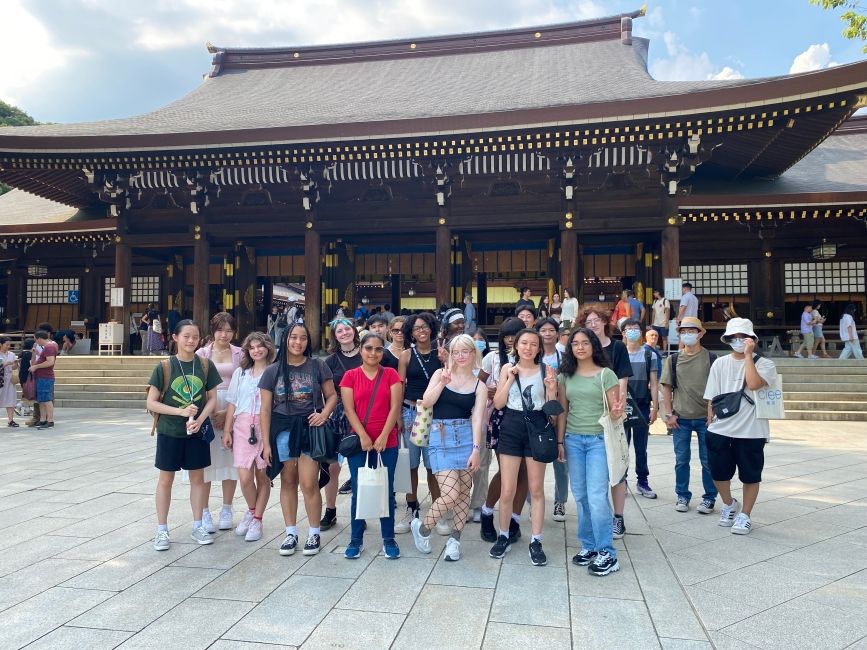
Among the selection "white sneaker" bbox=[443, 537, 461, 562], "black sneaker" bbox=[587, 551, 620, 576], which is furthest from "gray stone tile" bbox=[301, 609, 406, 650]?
"black sneaker" bbox=[587, 551, 620, 576]

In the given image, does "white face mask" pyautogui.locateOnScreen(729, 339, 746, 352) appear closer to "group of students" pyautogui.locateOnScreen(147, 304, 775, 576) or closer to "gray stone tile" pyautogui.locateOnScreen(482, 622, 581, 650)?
"group of students" pyautogui.locateOnScreen(147, 304, 775, 576)

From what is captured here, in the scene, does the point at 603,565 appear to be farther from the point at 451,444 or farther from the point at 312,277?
the point at 312,277

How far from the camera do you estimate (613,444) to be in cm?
351

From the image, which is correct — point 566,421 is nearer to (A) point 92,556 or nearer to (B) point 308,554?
(B) point 308,554

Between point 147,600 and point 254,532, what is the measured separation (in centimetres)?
100

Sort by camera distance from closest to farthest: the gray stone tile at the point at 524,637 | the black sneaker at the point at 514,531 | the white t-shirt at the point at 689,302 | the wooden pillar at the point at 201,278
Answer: the gray stone tile at the point at 524,637, the black sneaker at the point at 514,531, the white t-shirt at the point at 689,302, the wooden pillar at the point at 201,278

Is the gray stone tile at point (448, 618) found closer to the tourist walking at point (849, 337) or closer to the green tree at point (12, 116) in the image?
the tourist walking at point (849, 337)

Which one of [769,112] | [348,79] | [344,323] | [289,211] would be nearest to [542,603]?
[344,323]

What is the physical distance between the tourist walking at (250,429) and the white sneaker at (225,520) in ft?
0.09

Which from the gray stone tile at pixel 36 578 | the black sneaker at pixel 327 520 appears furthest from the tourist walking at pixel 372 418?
the gray stone tile at pixel 36 578

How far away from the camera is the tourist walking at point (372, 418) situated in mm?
3674

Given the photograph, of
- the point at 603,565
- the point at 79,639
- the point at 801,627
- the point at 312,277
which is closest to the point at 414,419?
the point at 603,565

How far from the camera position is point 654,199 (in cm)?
1182

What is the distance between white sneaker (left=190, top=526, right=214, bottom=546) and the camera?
156 inches
